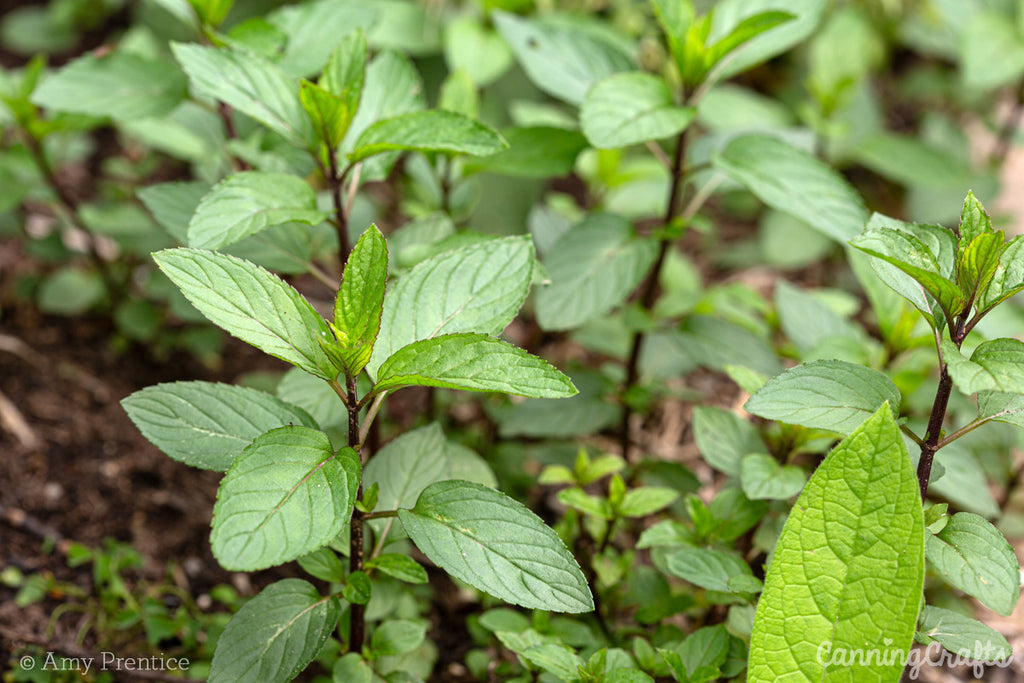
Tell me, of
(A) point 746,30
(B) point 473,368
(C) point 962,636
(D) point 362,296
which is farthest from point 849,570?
(A) point 746,30

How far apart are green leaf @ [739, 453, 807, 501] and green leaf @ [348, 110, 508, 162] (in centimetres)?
87

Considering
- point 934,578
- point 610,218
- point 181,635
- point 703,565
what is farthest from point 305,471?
point 934,578

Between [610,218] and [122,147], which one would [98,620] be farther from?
[122,147]

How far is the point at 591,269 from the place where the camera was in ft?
6.77

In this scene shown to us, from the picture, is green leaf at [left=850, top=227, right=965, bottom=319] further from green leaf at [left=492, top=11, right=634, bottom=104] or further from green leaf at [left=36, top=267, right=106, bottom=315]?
green leaf at [left=36, top=267, right=106, bottom=315]

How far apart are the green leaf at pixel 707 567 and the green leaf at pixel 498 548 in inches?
13.0

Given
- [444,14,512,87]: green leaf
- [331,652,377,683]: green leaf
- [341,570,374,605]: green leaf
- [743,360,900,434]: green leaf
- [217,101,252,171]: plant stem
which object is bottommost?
[331,652,377,683]: green leaf

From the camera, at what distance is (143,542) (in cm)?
226

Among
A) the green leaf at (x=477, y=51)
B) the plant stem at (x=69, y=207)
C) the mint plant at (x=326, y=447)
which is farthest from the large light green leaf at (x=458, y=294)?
the plant stem at (x=69, y=207)

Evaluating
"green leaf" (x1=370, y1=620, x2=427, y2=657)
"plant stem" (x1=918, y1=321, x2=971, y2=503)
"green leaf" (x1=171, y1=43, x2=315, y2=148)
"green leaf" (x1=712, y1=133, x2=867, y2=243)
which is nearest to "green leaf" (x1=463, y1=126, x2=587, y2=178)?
"green leaf" (x1=712, y1=133, x2=867, y2=243)

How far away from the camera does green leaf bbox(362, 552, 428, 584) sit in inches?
59.5

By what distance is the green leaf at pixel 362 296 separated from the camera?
139 cm

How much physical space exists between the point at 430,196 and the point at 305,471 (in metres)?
1.23

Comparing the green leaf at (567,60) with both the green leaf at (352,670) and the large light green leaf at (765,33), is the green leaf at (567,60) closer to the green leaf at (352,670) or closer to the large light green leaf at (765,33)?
the large light green leaf at (765,33)
